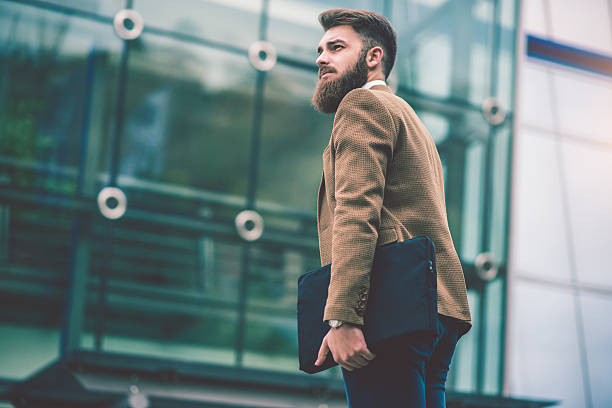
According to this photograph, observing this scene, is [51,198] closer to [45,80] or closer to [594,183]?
[45,80]

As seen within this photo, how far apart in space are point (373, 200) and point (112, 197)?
5018mm

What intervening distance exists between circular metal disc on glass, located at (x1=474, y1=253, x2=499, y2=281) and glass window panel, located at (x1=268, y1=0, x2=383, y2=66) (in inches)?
114

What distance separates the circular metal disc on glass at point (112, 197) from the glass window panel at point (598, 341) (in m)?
7.52

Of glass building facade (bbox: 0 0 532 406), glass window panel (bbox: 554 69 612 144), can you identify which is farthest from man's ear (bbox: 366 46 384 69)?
glass window panel (bbox: 554 69 612 144)

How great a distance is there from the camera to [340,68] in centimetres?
267

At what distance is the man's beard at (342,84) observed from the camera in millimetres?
2650

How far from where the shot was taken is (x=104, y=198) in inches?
267

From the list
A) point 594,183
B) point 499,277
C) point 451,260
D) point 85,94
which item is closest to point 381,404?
point 451,260

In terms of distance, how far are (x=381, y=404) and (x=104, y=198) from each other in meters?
5.19

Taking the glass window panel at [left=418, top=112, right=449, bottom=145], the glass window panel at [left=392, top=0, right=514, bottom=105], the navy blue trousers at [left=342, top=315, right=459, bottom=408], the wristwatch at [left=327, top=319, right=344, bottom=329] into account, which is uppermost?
the glass window panel at [left=392, top=0, right=514, bottom=105]

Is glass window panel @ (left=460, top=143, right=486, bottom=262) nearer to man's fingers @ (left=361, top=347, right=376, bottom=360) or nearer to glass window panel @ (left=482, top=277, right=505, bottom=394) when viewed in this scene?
glass window panel @ (left=482, top=277, right=505, bottom=394)

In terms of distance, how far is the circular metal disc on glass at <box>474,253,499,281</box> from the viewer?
8078mm

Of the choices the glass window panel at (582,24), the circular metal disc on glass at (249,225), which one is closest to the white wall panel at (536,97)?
the glass window panel at (582,24)

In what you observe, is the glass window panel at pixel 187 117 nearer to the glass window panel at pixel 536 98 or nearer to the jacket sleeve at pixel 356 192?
the jacket sleeve at pixel 356 192
